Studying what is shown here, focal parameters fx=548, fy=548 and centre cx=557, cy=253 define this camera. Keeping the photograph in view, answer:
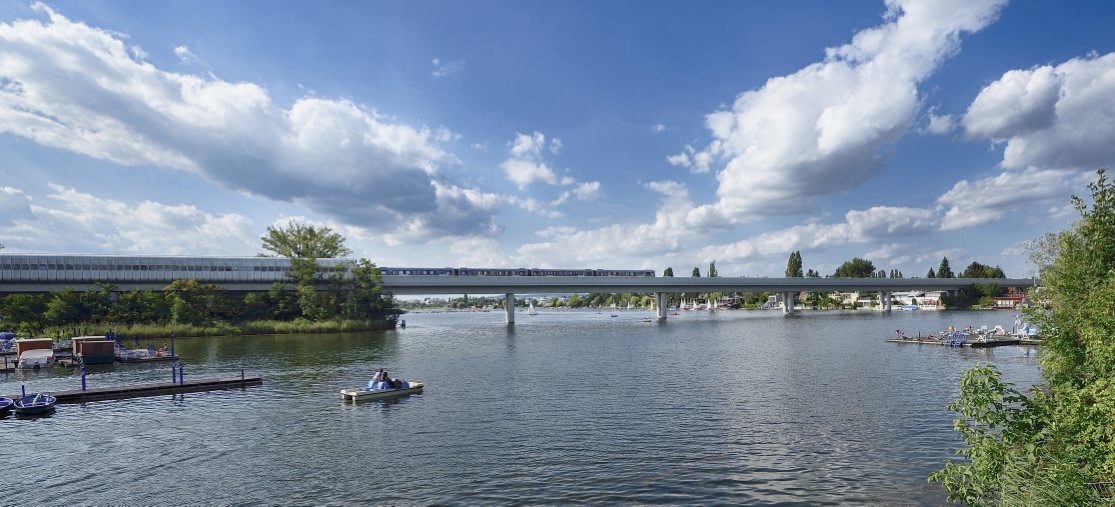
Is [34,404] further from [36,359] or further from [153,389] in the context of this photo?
[36,359]

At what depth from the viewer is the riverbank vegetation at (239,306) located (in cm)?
8906

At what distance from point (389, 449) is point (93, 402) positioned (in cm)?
2773

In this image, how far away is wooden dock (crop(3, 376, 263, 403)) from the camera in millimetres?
39184

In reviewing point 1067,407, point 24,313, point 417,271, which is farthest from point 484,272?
point 1067,407

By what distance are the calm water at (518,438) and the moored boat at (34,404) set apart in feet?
4.78

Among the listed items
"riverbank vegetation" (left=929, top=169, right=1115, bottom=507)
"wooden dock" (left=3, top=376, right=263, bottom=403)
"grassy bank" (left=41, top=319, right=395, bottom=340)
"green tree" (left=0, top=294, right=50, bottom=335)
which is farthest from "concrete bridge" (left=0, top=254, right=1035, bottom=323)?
"riverbank vegetation" (left=929, top=169, right=1115, bottom=507)

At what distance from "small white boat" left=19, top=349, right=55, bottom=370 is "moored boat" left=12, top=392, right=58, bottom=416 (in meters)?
27.5

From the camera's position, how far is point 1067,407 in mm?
13891

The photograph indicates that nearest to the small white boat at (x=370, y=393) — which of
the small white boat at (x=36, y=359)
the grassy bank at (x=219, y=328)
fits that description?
the small white boat at (x=36, y=359)

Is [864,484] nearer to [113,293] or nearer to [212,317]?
[212,317]

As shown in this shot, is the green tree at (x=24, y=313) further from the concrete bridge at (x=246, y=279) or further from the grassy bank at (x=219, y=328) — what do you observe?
the concrete bridge at (x=246, y=279)

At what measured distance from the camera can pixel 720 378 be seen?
4422 cm

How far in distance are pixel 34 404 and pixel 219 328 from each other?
68.1 meters

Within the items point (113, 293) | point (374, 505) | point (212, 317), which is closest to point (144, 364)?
point (212, 317)
